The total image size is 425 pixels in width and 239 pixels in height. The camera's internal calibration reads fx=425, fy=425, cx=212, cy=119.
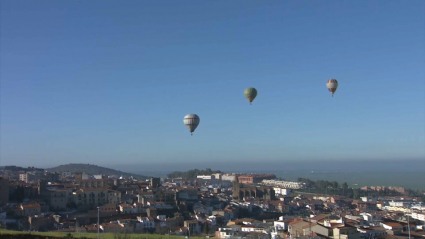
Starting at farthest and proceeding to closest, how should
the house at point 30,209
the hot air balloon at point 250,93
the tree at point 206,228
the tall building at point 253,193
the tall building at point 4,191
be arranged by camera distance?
the tall building at point 253,193 < the tall building at point 4,191 < the hot air balloon at point 250,93 < the house at point 30,209 < the tree at point 206,228

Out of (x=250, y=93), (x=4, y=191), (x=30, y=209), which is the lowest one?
(x=30, y=209)

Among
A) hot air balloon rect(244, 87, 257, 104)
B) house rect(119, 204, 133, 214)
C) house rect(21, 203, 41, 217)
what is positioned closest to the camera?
house rect(21, 203, 41, 217)

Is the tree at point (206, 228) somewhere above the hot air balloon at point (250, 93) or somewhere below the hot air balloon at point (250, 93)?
below

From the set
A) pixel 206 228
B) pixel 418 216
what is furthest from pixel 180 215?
pixel 418 216

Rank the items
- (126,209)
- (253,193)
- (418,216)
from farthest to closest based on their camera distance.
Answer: (253,193) < (418,216) < (126,209)

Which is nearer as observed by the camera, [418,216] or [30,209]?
[30,209]

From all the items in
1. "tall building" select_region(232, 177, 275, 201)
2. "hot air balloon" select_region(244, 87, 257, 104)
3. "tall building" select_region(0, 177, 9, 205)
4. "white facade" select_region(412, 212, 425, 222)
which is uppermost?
"hot air balloon" select_region(244, 87, 257, 104)

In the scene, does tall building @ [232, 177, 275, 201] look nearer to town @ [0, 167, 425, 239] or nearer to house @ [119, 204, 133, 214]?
town @ [0, 167, 425, 239]

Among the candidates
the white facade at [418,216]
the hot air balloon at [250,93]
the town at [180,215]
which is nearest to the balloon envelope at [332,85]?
the hot air balloon at [250,93]

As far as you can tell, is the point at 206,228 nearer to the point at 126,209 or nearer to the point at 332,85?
the point at 126,209

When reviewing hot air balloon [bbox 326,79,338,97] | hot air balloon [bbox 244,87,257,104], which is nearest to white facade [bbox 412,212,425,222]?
hot air balloon [bbox 326,79,338,97]

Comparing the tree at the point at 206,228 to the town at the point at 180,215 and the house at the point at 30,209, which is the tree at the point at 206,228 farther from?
the house at the point at 30,209

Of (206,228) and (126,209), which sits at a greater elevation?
(126,209)
